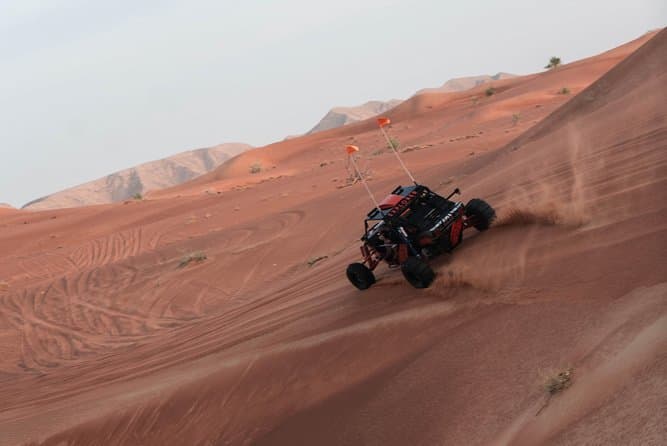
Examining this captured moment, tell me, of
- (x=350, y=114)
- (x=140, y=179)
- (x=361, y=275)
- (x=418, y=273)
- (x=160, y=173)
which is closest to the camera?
(x=418, y=273)

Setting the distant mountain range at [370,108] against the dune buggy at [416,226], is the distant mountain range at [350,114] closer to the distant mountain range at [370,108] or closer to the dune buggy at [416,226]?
the distant mountain range at [370,108]

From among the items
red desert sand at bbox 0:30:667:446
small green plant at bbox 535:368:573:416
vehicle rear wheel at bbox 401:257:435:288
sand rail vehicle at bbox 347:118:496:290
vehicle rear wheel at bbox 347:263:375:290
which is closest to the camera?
small green plant at bbox 535:368:573:416

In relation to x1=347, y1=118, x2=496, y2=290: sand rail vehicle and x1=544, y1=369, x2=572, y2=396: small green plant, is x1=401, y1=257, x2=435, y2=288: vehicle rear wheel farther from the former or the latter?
x1=544, y1=369, x2=572, y2=396: small green plant

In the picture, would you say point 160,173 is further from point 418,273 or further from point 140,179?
point 418,273

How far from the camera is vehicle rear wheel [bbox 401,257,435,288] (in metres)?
6.25

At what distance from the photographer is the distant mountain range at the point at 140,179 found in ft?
350

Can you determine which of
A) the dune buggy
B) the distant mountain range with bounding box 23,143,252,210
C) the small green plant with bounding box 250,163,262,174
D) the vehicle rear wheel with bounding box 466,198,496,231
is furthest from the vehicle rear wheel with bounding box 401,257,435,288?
the distant mountain range with bounding box 23,143,252,210

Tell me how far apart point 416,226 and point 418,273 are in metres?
0.91

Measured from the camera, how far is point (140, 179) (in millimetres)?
112688

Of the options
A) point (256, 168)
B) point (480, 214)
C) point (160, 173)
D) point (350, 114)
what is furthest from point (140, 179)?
point (480, 214)

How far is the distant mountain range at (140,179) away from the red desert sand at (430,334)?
92.5 meters

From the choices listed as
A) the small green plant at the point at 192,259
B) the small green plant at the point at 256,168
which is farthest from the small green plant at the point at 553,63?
the small green plant at the point at 192,259

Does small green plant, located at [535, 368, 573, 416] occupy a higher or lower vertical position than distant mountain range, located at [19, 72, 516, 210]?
lower

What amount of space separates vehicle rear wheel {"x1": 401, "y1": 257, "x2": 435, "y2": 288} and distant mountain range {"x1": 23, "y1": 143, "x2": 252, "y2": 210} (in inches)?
3950
